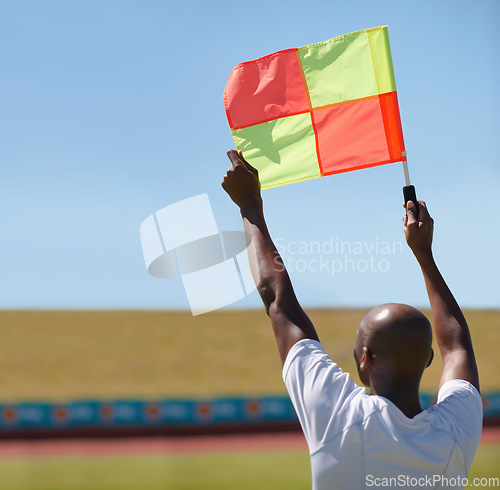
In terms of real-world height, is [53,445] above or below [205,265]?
below

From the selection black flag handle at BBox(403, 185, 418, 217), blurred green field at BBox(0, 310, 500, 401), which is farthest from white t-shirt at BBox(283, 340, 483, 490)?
blurred green field at BBox(0, 310, 500, 401)

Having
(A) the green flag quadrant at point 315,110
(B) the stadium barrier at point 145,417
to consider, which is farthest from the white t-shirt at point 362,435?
(B) the stadium barrier at point 145,417

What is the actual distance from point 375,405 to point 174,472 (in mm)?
11435

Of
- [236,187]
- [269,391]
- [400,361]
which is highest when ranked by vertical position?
[236,187]

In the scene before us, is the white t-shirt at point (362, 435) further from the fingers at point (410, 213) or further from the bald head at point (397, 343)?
the fingers at point (410, 213)

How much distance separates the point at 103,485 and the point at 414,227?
395 inches

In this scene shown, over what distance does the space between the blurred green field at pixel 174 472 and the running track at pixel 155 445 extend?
75 cm

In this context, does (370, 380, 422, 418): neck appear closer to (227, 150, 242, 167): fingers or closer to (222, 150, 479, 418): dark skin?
(222, 150, 479, 418): dark skin

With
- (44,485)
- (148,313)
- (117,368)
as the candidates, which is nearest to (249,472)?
(44,485)

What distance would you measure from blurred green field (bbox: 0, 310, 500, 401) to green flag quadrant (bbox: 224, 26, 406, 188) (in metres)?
29.7

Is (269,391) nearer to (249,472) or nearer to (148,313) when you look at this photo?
(148,313)

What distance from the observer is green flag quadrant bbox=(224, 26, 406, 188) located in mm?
3531

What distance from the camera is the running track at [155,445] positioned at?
1492 cm

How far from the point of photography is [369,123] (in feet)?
11.7
